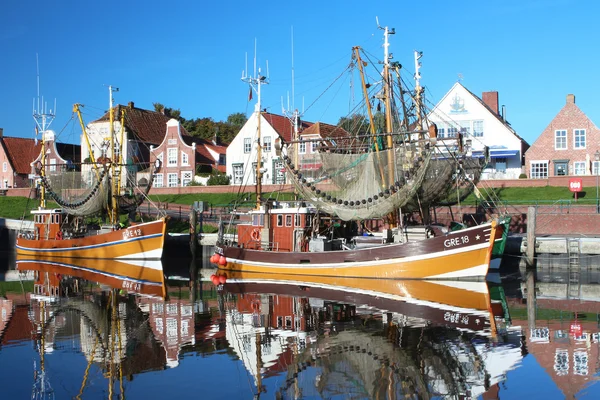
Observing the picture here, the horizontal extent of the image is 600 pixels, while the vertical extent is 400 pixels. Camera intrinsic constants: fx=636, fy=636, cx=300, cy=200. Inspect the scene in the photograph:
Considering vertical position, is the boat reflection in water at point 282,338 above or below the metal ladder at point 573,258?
below

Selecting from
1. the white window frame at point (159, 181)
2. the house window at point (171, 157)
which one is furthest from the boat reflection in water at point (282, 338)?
the white window frame at point (159, 181)

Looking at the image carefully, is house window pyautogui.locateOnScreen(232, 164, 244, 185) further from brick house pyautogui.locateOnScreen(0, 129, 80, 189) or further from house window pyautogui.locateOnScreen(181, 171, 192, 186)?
brick house pyautogui.locateOnScreen(0, 129, 80, 189)

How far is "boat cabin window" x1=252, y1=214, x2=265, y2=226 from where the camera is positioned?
112 feet

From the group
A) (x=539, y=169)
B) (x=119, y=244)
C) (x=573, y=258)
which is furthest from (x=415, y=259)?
(x=539, y=169)

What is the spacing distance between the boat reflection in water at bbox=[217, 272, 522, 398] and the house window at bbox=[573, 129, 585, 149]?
Answer: 30.8 m

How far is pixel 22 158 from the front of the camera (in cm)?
8125

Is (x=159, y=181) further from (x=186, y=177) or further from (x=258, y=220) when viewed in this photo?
(x=258, y=220)

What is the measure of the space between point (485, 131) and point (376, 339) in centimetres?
4390

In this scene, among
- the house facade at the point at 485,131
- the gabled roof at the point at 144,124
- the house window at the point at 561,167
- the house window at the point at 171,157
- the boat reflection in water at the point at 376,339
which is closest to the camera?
the boat reflection in water at the point at 376,339

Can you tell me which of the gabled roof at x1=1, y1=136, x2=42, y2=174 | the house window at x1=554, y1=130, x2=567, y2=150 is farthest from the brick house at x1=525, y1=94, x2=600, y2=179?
the gabled roof at x1=1, y1=136, x2=42, y2=174

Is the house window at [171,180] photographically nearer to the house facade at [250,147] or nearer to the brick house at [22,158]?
the house facade at [250,147]

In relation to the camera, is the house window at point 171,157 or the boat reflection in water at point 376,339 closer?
the boat reflection in water at point 376,339

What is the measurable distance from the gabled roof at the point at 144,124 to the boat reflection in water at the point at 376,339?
48723 millimetres

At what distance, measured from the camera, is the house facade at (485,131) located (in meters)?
56.2
